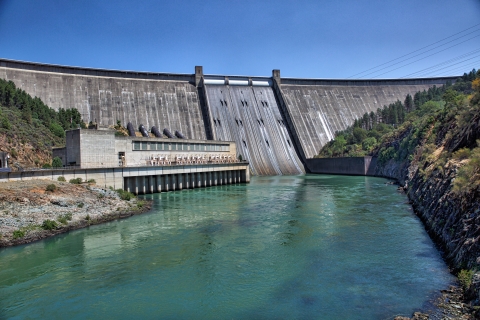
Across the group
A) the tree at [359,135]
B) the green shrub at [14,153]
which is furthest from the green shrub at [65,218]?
the tree at [359,135]

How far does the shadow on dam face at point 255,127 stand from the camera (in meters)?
60.7

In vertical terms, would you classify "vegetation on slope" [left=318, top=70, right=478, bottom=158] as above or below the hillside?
above

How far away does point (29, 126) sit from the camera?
43438mm

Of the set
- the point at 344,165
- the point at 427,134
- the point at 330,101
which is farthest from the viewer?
the point at 330,101

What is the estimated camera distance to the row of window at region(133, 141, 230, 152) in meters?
37.3

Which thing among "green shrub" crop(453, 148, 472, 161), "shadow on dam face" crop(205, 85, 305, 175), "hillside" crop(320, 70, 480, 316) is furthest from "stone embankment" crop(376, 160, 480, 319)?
"shadow on dam face" crop(205, 85, 305, 175)

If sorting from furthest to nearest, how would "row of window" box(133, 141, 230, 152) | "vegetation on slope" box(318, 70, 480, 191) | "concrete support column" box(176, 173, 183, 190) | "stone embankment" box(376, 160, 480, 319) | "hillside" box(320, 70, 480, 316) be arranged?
1. "concrete support column" box(176, 173, 183, 190)
2. "row of window" box(133, 141, 230, 152)
3. "vegetation on slope" box(318, 70, 480, 191)
4. "hillside" box(320, 70, 480, 316)
5. "stone embankment" box(376, 160, 480, 319)

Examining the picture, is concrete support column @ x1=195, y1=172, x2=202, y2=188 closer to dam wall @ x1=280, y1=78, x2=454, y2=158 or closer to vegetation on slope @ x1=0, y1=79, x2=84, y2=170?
vegetation on slope @ x1=0, y1=79, x2=84, y2=170

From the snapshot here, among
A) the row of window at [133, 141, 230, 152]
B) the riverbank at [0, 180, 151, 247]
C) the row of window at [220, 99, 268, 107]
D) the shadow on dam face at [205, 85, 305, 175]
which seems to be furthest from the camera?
the row of window at [220, 99, 268, 107]

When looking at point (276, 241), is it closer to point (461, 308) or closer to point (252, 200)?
point (461, 308)

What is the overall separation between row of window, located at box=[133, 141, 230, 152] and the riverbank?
1090cm

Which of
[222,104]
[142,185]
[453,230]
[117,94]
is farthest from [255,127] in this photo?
[453,230]

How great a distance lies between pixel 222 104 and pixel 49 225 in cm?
5039

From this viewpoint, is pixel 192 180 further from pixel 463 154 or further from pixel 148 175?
pixel 463 154
